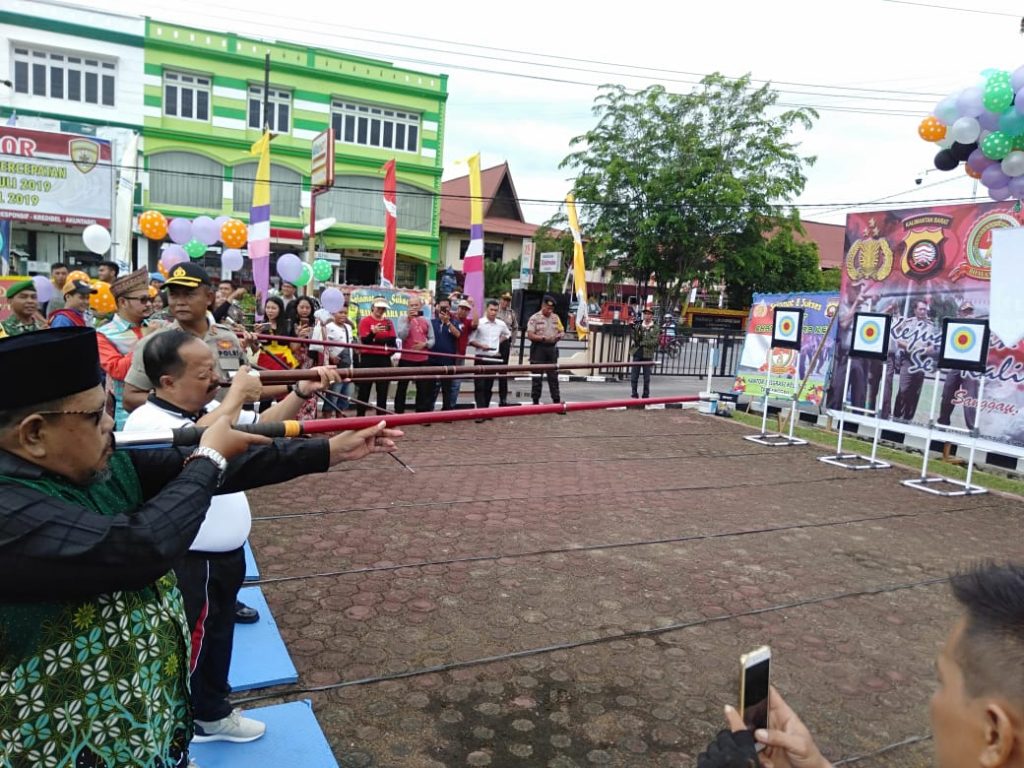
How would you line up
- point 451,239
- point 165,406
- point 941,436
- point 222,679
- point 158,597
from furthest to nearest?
point 451,239, point 941,436, point 222,679, point 165,406, point 158,597

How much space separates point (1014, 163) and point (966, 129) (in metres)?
0.75

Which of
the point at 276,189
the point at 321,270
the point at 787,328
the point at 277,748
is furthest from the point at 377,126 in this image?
the point at 277,748

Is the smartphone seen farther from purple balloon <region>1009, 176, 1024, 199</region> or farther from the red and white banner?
A: the red and white banner

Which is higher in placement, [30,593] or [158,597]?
[30,593]

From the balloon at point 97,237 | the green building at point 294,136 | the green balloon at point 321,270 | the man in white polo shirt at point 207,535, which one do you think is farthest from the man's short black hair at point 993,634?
the green building at point 294,136

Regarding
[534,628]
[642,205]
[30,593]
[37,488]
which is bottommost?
[534,628]

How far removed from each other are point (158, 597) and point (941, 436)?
9.44 metres

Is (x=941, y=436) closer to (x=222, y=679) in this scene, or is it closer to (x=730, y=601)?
(x=730, y=601)

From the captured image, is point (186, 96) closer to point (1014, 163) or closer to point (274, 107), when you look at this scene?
point (274, 107)

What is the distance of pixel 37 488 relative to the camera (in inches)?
56.5

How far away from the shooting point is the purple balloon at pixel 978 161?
8.29 metres

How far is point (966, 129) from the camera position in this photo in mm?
8102

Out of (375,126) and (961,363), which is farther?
(375,126)

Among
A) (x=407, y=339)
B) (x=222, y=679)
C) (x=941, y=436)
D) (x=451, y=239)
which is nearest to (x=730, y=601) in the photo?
(x=222, y=679)
